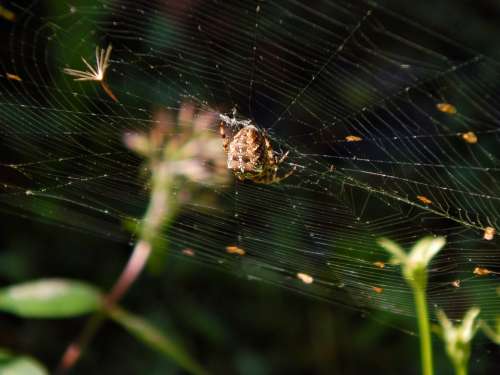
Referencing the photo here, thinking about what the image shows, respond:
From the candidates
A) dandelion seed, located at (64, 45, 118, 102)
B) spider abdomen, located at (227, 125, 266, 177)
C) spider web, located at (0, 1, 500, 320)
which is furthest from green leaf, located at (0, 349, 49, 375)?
spider abdomen, located at (227, 125, 266, 177)

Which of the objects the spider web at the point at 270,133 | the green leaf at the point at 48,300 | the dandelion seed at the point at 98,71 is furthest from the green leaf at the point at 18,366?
the dandelion seed at the point at 98,71

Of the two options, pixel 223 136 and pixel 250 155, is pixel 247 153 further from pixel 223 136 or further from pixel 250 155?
pixel 223 136

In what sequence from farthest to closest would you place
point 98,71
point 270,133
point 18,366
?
point 270,133 → point 98,71 → point 18,366

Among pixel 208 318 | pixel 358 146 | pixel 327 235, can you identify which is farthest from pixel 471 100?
pixel 208 318

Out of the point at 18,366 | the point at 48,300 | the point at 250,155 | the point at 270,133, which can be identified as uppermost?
the point at 270,133

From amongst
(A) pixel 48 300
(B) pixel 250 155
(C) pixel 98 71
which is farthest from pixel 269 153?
(A) pixel 48 300

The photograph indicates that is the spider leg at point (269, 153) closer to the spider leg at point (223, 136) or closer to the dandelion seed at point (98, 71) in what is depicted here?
the spider leg at point (223, 136)

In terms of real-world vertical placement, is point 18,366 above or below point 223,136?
below

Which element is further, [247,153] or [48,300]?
[247,153]
